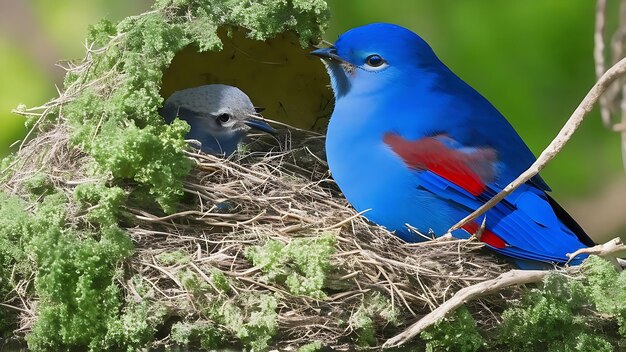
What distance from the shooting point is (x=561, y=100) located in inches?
232

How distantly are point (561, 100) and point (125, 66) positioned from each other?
2.52 meters

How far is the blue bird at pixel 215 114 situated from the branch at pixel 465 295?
4.88ft

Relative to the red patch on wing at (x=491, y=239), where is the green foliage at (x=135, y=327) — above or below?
above

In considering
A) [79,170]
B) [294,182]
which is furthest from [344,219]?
[79,170]

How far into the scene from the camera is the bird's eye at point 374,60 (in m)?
4.49

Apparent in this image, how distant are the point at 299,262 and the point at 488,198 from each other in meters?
0.88

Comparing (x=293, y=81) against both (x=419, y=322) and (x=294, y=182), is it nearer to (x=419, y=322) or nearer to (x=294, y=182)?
(x=294, y=182)

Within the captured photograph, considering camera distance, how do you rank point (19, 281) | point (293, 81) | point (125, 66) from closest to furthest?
point (19, 281), point (125, 66), point (293, 81)

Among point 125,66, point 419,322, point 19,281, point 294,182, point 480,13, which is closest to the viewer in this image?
point 419,322

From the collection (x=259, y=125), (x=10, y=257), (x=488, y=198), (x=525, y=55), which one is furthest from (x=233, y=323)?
(x=525, y=55)

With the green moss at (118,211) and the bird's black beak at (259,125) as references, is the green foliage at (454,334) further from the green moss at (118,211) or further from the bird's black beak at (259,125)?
the bird's black beak at (259,125)

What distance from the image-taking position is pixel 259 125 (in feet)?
16.3

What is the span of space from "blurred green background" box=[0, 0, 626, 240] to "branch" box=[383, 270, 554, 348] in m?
2.04

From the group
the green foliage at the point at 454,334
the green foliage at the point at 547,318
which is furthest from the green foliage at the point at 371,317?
the green foliage at the point at 547,318
